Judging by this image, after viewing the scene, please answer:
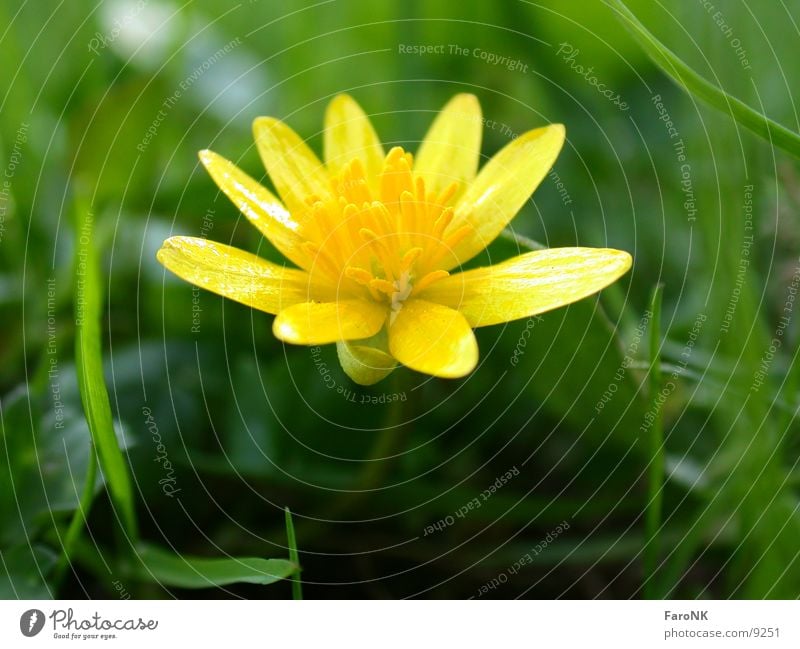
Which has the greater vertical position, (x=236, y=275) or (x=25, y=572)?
(x=236, y=275)

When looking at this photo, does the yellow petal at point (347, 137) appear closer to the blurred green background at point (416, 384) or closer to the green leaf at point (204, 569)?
the blurred green background at point (416, 384)

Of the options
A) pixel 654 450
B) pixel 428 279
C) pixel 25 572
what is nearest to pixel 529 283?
pixel 428 279

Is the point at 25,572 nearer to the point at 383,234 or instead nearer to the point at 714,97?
the point at 383,234

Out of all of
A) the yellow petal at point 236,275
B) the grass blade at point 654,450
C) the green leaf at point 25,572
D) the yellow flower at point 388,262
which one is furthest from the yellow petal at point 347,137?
the green leaf at point 25,572
